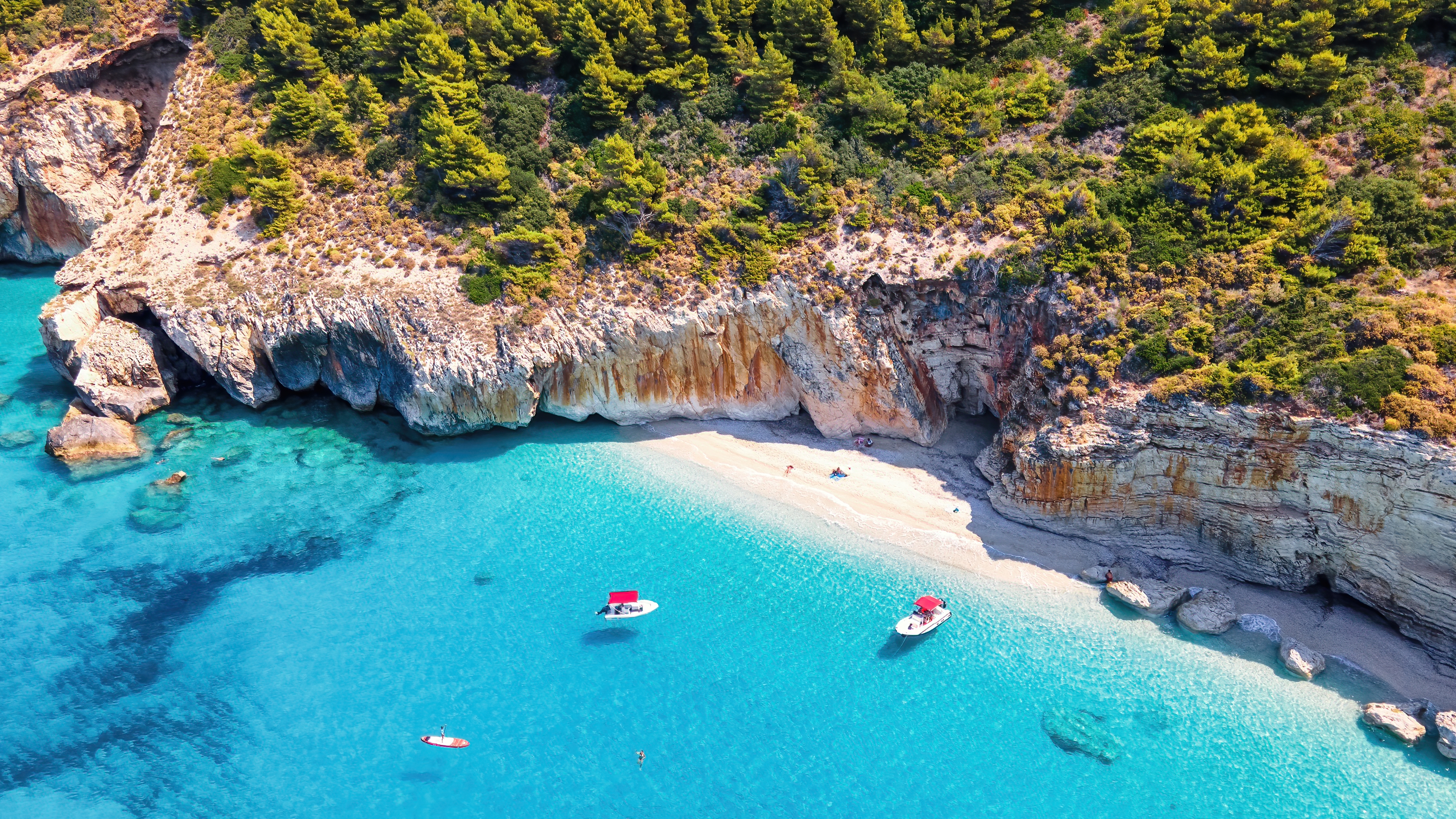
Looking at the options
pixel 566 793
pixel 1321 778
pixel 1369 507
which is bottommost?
pixel 566 793

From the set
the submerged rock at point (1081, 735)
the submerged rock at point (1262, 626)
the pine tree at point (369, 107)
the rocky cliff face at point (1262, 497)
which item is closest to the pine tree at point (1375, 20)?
the rocky cliff face at point (1262, 497)

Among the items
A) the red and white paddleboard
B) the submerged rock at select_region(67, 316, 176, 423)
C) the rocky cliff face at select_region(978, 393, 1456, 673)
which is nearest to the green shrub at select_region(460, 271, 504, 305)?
the submerged rock at select_region(67, 316, 176, 423)

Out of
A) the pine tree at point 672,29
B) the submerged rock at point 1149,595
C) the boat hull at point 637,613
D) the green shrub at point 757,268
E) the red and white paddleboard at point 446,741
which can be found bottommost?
the red and white paddleboard at point 446,741

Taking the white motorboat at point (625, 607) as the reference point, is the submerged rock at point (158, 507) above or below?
above

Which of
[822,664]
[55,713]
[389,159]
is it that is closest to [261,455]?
[55,713]

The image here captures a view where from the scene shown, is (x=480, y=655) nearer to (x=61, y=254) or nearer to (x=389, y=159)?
(x=389, y=159)

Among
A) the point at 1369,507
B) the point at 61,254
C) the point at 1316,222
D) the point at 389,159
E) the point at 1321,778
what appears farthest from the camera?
the point at 61,254

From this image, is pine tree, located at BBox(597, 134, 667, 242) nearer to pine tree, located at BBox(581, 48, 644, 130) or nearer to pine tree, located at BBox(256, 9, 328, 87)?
pine tree, located at BBox(581, 48, 644, 130)

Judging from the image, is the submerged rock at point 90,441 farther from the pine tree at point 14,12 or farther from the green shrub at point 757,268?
the pine tree at point 14,12
